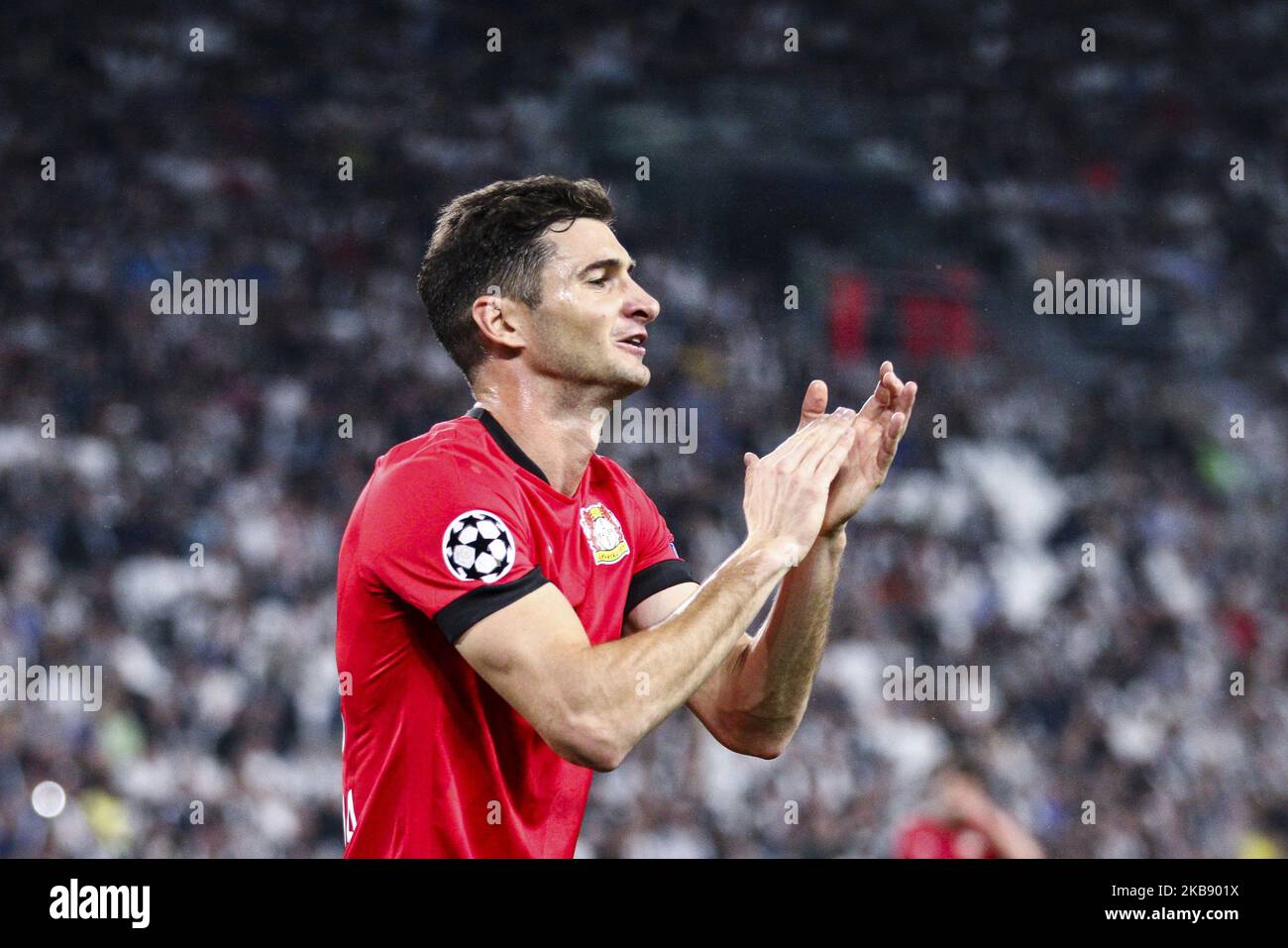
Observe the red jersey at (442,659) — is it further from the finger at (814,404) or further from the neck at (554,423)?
the finger at (814,404)

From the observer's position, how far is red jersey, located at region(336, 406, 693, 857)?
2.45 meters

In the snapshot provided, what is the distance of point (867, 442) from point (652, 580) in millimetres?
Result: 523

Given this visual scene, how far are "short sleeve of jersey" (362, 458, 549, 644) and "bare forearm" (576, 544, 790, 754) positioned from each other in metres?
0.20

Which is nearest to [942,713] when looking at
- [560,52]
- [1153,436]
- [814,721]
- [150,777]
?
[814,721]

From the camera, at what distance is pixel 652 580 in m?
2.98

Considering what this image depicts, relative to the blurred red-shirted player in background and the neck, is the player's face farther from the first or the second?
the blurred red-shirted player in background

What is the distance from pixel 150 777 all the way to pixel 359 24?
6.52m

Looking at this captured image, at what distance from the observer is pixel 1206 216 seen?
462 inches

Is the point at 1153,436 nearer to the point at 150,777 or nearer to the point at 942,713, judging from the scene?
the point at 942,713

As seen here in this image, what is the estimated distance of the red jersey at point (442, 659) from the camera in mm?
2445

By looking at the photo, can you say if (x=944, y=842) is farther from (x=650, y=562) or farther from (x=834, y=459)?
(x=834, y=459)

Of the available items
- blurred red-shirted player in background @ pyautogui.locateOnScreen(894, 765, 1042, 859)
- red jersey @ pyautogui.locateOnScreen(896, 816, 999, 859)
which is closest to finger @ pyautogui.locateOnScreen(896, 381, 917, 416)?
blurred red-shirted player in background @ pyautogui.locateOnScreen(894, 765, 1042, 859)

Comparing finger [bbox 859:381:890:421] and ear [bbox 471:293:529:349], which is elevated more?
ear [bbox 471:293:529:349]

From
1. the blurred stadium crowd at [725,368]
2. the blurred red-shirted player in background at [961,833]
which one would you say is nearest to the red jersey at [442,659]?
the blurred red-shirted player in background at [961,833]
